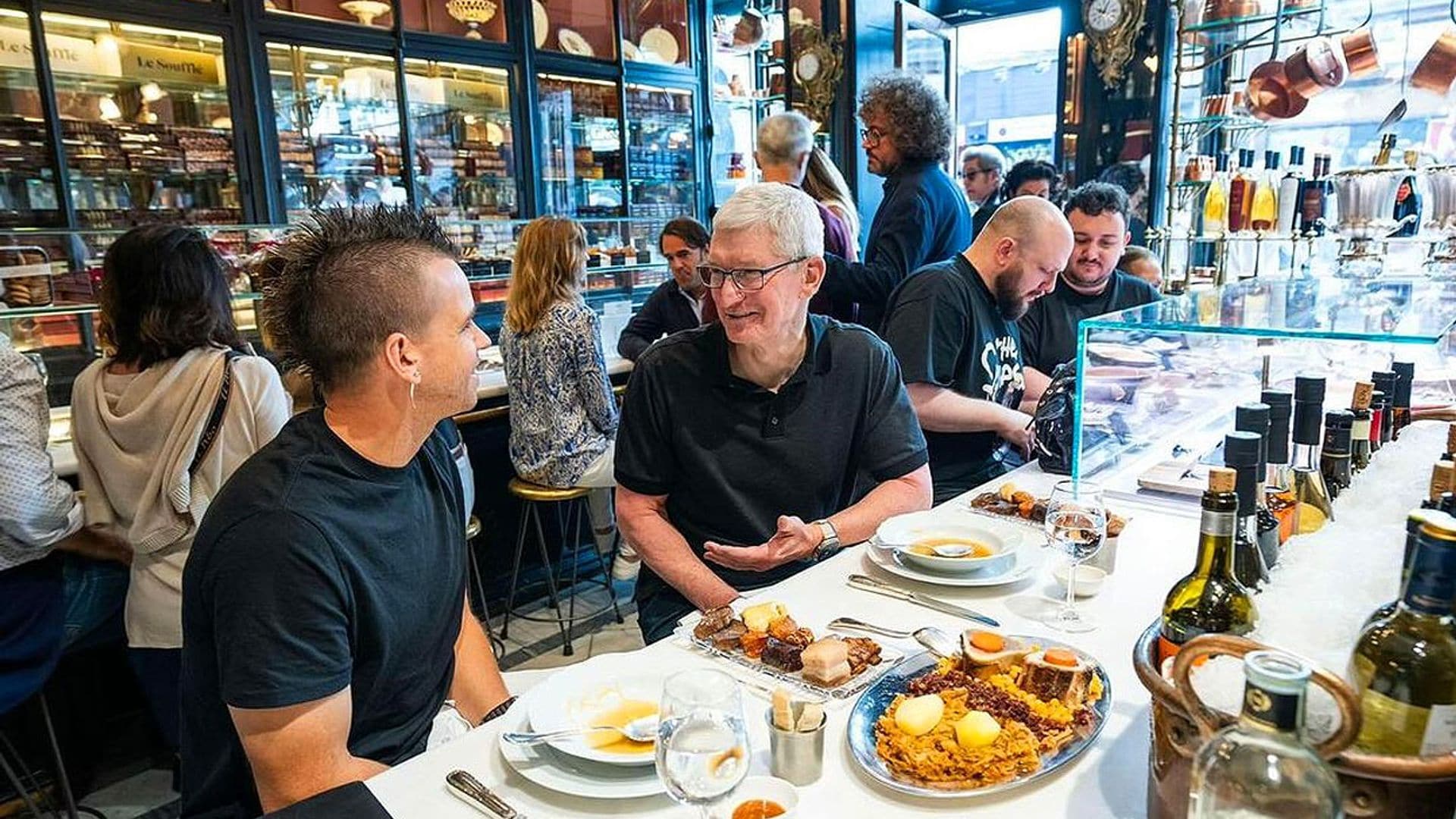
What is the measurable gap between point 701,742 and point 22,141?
15.1 feet

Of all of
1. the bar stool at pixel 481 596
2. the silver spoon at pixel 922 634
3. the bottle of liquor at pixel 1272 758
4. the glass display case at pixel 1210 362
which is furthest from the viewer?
the bar stool at pixel 481 596

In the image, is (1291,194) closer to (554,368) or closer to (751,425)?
(751,425)

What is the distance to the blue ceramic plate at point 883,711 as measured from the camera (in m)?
1.00

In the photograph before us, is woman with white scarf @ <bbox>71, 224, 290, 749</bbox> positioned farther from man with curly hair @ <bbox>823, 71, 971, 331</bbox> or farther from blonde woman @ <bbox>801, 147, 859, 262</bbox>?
blonde woman @ <bbox>801, 147, 859, 262</bbox>

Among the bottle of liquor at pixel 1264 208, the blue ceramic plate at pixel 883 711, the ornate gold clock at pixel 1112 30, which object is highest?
the ornate gold clock at pixel 1112 30

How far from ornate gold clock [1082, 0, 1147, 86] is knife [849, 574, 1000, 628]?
4.26 m

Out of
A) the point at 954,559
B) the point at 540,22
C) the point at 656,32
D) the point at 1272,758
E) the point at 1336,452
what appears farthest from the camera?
the point at 656,32

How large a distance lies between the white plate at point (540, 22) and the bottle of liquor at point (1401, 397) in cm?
511

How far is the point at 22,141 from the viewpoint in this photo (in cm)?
397

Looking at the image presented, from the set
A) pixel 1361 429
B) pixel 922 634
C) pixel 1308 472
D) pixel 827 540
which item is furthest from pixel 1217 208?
pixel 922 634

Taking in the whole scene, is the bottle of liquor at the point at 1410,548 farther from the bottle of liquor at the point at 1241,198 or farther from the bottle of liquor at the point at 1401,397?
the bottle of liquor at the point at 1241,198

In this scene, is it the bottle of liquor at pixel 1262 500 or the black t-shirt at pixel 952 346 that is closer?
the bottle of liquor at pixel 1262 500

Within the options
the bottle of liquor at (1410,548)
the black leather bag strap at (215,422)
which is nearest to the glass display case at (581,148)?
the black leather bag strap at (215,422)

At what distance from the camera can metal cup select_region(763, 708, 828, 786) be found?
1.03 m
